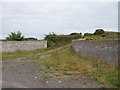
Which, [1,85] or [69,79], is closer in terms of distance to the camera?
[1,85]

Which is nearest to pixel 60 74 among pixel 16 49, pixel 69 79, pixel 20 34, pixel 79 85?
pixel 69 79

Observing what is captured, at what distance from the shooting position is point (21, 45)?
1188 inches

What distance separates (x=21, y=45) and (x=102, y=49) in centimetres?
1586

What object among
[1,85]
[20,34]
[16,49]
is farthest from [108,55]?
[20,34]

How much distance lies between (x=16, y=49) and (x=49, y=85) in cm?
1937

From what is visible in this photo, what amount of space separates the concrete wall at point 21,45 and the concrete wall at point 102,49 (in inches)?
462

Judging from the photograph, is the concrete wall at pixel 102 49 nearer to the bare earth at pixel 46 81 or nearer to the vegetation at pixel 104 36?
the vegetation at pixel 104 36

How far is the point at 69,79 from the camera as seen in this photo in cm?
1234

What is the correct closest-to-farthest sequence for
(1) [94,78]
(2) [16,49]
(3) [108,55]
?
(1) [94,78]
(3) [108,55]
(2) [16,49]

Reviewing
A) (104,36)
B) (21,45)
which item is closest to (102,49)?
(104,36)

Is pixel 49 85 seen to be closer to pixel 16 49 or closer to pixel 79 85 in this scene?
pixel 79 85

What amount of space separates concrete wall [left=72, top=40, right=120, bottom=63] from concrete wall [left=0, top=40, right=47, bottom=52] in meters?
11.7

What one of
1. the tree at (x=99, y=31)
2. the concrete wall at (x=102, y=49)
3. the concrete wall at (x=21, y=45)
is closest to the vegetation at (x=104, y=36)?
the tree at (x=99, y=31)

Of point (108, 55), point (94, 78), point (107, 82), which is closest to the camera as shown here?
point (107, 82)
